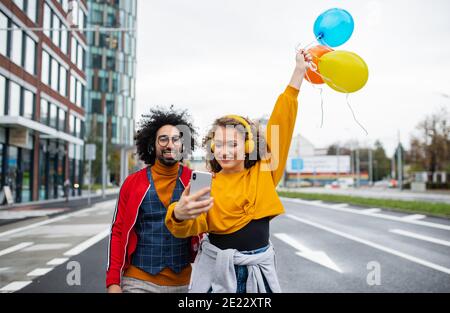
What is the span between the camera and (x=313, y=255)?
689 centimetres

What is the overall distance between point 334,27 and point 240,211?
1.30 m

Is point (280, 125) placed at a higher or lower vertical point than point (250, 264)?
higher

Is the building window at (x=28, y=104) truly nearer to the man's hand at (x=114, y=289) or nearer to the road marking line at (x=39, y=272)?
the road marking line at (x=39, y=272)

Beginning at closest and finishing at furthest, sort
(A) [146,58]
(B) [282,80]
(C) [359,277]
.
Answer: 1. (B) [282,80]
2. (A) [146,58]
3. (C) [359,277]

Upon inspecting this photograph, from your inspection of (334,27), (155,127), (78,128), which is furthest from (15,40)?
(78,128)

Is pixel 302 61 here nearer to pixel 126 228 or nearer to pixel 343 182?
pixel 126 228

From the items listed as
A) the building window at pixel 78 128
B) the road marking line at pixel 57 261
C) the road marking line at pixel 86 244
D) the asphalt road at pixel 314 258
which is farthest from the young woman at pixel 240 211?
the building window at pixel 78 128

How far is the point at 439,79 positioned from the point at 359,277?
316 centimetres

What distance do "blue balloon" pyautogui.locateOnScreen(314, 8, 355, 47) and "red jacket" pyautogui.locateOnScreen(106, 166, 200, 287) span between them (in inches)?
47.3

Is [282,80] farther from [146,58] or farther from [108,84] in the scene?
[108,84]

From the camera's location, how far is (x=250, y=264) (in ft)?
5.74

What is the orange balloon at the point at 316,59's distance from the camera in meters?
2.20

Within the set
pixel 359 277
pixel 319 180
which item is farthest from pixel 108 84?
pixel 359 277

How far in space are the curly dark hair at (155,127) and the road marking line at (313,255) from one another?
411 centimetres
